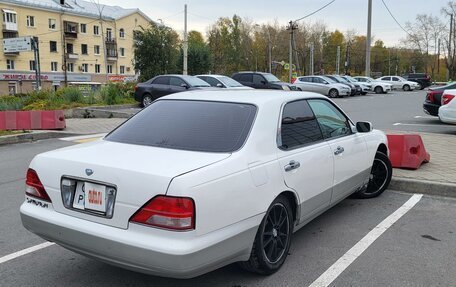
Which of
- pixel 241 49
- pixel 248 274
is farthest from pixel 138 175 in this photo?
pixel 241 49

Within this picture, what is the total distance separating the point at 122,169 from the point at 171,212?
51 cm

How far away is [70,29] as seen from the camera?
7188 cm

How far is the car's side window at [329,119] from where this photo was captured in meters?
4.73

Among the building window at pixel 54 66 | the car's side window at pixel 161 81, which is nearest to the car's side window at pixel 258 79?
the car's side window at pixel 161 81

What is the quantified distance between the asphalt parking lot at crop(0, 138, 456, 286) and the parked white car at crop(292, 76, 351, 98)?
26.3 meters

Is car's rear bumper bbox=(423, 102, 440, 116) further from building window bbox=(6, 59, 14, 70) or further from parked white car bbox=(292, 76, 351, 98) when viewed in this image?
building window bbox=(6, 59, 14, 70)

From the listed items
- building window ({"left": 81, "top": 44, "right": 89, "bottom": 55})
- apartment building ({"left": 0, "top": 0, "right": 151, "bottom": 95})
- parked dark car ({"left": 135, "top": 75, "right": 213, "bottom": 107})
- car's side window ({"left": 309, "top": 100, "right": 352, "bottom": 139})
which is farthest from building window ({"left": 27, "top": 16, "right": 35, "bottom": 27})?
car's side window ({"left": 309, "top": 100, "right": 352, "bottom": 139})

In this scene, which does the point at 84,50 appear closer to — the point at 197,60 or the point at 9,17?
the point at 9,17

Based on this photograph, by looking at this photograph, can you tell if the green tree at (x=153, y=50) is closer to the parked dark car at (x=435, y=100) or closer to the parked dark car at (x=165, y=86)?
the parked dark car at (x=165, y=86)

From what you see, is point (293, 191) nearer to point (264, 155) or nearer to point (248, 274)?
point (264, 155)

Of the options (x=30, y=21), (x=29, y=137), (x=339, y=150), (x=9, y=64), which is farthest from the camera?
(x=30, y=21)

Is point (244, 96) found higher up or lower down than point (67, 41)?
lower down

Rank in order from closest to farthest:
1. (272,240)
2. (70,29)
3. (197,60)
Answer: (272,240) < (197,60) < (70,29)

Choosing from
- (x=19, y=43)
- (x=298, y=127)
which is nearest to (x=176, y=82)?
(x=298, y=127)
